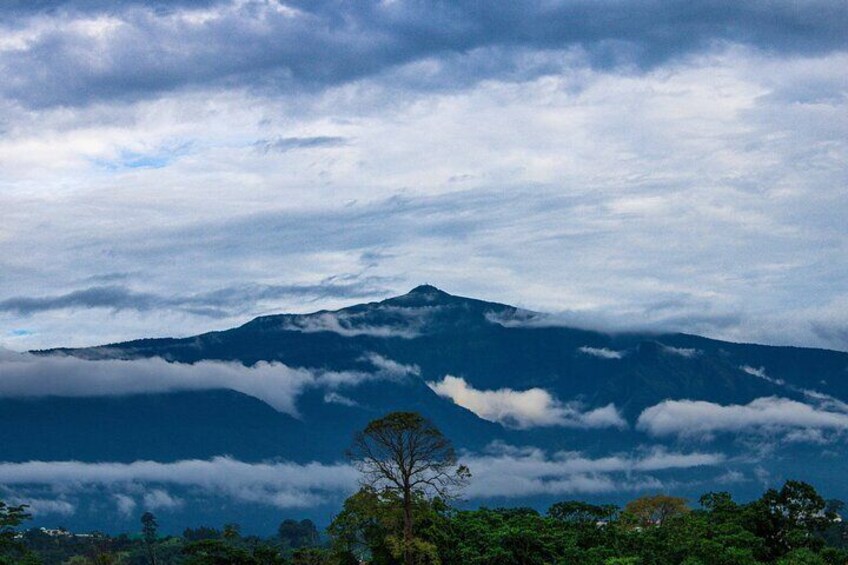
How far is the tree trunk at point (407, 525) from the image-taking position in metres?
110

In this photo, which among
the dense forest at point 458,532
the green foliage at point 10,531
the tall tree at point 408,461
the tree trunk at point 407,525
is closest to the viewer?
the tree trunk at point 407,525

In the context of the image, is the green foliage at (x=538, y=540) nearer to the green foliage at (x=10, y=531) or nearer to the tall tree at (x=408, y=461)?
the green foliage at (x=10, y=531)

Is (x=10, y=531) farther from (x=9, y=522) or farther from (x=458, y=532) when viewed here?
(x=458, y=532)

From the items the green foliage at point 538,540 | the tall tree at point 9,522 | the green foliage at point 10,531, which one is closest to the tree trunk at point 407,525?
the green foliage at point 538,540

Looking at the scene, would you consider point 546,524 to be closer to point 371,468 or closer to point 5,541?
point 371,468

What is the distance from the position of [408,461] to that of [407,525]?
569cm

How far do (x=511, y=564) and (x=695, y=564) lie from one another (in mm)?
19131

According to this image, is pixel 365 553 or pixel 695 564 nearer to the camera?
pixel 695 564

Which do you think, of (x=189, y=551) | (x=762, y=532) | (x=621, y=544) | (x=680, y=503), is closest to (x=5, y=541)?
(x=189, y=551)

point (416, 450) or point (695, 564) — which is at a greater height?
point (416, 450)

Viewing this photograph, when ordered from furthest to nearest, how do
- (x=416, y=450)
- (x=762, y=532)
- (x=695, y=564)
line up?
(x=762, y=532)
(x=416, y=450)
(x=695, y=564)

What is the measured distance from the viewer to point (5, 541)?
118 meters

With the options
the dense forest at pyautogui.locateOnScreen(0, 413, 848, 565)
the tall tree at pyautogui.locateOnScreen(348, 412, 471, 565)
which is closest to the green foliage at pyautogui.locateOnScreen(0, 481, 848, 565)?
the dense forest at pyautogui.locateOnScreen(0, 413, 848, 565)

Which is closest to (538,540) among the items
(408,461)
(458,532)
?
(458,532)
